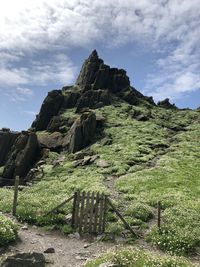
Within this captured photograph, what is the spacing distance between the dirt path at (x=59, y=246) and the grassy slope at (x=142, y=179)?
2474 mm

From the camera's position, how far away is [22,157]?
2827 inches

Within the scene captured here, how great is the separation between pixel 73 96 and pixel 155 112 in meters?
24.8

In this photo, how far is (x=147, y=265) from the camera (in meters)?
16.7

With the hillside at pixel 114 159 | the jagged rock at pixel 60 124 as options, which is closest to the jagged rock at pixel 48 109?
the hillside at pixel 114 159

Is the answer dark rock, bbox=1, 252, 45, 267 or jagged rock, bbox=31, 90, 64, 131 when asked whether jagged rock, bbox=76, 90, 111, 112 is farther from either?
dark rock, bbox=1, 252, 45, 267

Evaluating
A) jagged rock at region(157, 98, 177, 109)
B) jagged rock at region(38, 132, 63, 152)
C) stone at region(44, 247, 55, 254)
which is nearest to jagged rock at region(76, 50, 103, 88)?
jagged rock at region(157, 98, 177, 109)

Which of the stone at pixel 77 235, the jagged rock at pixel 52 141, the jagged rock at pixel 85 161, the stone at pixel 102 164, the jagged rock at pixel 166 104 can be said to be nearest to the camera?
the stone at pixel 77 235

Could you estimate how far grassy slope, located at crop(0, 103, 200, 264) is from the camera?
2864cm

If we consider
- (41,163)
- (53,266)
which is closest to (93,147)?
(41,163)

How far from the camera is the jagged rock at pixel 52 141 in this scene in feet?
266

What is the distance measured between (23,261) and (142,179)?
113ft

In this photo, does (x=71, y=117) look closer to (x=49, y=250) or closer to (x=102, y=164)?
(x=102, y=164)

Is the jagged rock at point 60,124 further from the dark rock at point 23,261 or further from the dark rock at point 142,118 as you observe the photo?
the dark rock at point 23,261

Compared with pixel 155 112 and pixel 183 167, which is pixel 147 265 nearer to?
pixel 183 167
